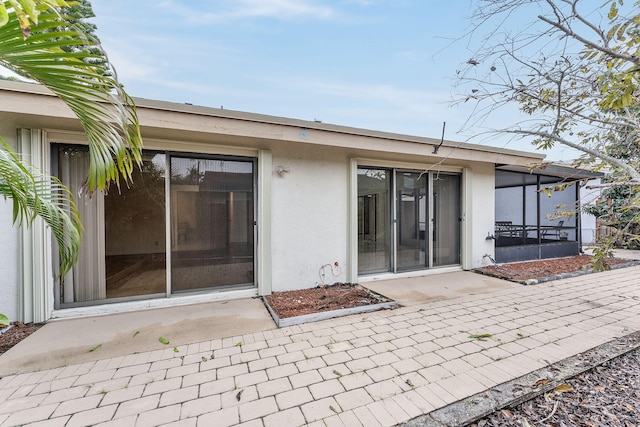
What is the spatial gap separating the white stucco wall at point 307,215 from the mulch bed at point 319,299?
0.72 feet

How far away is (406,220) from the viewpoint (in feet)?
18.3

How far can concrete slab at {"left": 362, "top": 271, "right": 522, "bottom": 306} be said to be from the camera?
4.18m

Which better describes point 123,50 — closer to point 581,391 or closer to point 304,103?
point 304,103

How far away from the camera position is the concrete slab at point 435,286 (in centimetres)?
418

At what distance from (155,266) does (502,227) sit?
29.9 ft

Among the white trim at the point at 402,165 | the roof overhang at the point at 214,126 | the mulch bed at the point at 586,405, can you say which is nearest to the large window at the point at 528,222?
the white trim at the point at 402,165

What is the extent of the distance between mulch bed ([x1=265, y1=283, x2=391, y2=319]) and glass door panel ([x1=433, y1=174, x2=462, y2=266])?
2418 millimetres

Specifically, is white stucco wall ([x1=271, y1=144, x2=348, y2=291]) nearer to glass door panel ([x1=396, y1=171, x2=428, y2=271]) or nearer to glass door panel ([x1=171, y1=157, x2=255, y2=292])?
glass door panel ([x1=171, y1=157, x2=255, y2=292])

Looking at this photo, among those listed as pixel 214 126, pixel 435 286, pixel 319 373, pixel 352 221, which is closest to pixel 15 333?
pixel 214 126

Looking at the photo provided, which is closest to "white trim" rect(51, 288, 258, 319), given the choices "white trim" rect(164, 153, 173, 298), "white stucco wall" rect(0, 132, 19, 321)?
"white trim" rect(164, 153, 173, 298)

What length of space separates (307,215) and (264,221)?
768mm

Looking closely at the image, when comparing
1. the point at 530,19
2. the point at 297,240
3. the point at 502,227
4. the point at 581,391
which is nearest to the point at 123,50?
the point at 297,240

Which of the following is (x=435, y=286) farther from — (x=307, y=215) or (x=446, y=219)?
(x=307, y=215)

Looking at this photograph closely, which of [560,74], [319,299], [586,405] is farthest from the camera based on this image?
[319,299]
